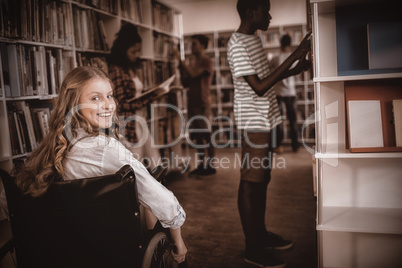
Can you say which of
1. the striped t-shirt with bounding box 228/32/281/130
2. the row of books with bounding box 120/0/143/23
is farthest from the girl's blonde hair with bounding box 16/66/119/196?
the row of books with bounding box 120/0/143/23

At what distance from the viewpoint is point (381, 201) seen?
1.58 metres

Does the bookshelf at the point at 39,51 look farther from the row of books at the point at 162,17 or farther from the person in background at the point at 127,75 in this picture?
the row of books at the point at 162,17

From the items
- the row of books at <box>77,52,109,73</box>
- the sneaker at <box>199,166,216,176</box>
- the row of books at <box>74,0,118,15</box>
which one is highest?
the row of books at <box>74,0,118,15</box>

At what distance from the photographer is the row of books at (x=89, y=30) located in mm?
2637

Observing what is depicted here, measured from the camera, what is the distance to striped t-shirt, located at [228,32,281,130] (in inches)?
72.9

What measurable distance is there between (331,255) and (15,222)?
A: 1.31 metres

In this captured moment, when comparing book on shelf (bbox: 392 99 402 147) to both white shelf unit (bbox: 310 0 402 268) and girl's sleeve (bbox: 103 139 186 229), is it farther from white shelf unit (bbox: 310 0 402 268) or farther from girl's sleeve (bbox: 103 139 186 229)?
girl's sleeve (bbox: 103 139 186 229)

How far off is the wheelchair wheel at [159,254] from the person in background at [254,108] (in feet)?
2.63

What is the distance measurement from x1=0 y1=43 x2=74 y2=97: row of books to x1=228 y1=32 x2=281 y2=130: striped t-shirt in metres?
1.19

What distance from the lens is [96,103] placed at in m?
1.30

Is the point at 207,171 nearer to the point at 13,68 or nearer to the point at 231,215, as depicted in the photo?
the point at 231,215

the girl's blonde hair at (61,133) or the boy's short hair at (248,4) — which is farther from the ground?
the boy's short hair at (248,4)

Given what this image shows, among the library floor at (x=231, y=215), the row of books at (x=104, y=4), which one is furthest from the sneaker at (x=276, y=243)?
the row of books at (x=104, y=4)

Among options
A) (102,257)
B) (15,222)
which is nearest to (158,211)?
(102,257)
